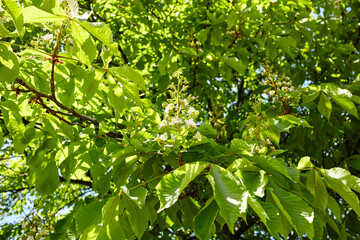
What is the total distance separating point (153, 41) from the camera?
316 cm

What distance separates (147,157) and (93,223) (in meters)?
0.41

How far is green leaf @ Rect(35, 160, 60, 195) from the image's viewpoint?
1851 mm

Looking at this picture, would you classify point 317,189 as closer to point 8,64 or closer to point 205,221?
point 205,221

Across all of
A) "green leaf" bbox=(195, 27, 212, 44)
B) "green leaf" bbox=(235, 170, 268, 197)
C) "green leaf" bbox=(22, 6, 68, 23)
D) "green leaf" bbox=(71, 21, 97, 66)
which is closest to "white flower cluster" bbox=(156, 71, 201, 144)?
"green leaf" bbox=(235, 170, 268, 197)

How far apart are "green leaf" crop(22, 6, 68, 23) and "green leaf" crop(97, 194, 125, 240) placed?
590 millimetres

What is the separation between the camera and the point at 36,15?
1061 millimetres

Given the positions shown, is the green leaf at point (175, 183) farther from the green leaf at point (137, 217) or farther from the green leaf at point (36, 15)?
the green leaf at point (36, 15)

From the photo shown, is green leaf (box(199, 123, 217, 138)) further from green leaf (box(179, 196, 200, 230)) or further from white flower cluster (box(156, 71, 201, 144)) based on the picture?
green leaf (box(179, 196, 200, 230))

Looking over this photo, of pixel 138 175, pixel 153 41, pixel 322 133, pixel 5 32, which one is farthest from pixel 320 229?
pixel 153 41

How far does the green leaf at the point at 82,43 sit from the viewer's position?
1127 mm

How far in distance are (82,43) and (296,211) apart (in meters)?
0.87

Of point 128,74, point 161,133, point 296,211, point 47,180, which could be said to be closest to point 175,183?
point 296,211

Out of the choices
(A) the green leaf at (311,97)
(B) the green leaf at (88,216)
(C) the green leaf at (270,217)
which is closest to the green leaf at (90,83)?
(B) the green leaf at (88,216)

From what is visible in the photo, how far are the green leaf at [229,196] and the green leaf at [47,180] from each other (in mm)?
1138
